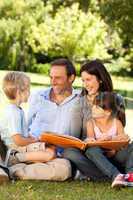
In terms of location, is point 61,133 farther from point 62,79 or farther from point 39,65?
point 39,65

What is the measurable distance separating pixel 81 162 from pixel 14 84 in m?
1.05

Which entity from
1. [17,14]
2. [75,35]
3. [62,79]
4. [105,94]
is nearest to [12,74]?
[62,79]

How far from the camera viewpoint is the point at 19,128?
21.3 feet

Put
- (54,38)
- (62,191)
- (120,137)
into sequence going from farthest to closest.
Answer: (54,38) < (120,137) < (62,191)

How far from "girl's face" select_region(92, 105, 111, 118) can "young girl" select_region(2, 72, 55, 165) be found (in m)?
0.57

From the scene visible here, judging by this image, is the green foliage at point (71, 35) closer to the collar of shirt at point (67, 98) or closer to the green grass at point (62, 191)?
the collar of shirt at point (67, 98)

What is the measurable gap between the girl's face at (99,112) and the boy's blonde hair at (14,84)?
739 mm

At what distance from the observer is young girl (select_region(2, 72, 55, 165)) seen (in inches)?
255

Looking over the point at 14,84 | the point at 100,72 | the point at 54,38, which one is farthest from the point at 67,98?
the point at 54,38

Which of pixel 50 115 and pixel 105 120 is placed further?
pixel 50 115

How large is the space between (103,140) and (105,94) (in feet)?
1.70

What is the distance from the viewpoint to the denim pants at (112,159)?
6.12m

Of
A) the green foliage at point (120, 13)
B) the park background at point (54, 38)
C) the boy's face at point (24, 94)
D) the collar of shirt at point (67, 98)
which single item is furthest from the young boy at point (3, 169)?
the park background at point (54, 38)

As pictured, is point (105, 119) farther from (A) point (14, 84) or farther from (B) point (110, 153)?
(A) point (14, 84)
